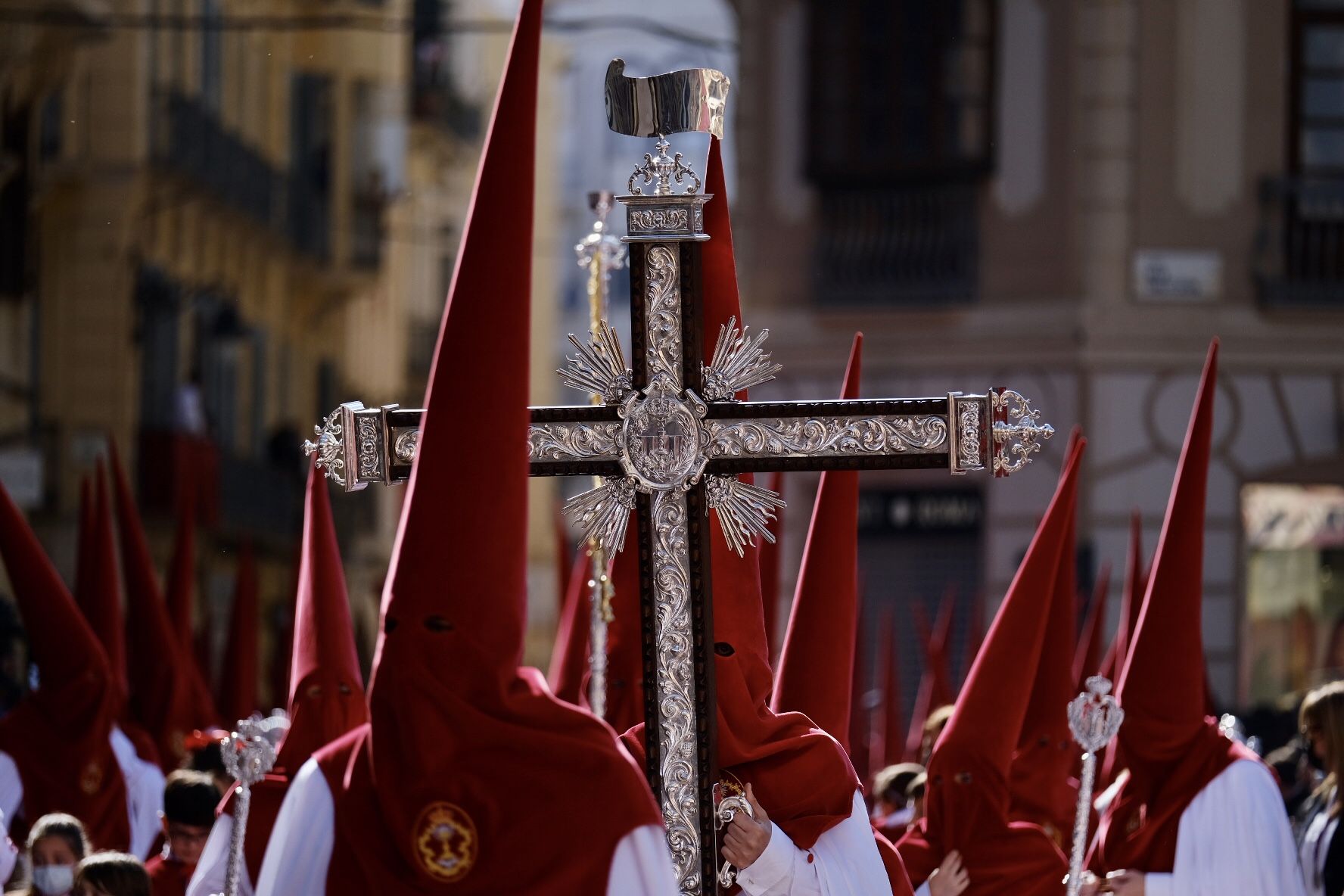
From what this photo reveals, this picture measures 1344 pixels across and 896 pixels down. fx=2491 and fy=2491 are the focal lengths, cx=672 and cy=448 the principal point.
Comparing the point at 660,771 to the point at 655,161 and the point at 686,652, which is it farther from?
the point at 655,161

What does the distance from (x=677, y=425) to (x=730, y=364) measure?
0.18 m

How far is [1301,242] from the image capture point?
1742cm

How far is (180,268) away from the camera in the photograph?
83.4 feet

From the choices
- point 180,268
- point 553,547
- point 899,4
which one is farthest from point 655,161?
point 553,547

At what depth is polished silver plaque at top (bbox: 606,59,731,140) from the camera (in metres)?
5.30

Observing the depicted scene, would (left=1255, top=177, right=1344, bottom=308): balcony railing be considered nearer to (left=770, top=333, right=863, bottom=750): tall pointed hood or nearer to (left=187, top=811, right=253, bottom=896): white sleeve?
(left=770, top=333, right=863, bottom=750): tall pointed hood

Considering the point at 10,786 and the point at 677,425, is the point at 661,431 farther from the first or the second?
the point at 10,786

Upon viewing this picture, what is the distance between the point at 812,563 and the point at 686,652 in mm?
868

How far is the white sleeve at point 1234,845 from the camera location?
6656mm

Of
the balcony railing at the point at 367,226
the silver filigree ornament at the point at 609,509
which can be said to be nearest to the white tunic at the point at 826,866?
the silver filigree ornament at the point at 609,509

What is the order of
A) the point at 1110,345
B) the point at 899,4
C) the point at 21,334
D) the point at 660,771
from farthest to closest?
1. the point at 21,334
2. the point at 899,4
3. the point at 1110,345
4. the point at 660,771

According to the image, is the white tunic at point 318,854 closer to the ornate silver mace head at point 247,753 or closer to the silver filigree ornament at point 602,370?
the silver filigree ornament at point 602,370

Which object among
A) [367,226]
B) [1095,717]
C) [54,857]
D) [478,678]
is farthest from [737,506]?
[367,226]

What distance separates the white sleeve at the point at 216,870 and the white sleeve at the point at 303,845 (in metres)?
2.09
